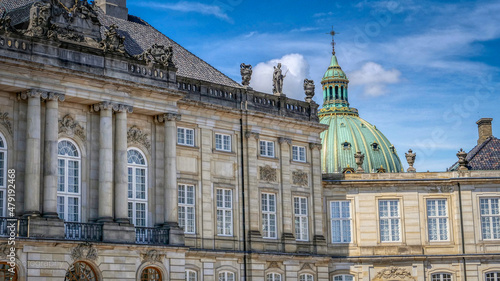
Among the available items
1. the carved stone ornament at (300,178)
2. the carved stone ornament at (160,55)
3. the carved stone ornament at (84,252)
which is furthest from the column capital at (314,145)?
the carved stone ornament at (84,252)

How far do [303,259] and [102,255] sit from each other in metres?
13.2

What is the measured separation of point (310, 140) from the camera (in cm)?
4659

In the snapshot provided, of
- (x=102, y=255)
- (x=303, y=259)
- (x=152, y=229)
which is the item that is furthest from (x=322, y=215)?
(x=102, y=255)

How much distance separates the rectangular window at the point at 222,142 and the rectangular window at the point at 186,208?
2774 mm

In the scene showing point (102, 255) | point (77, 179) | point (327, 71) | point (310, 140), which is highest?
point (327, 71)

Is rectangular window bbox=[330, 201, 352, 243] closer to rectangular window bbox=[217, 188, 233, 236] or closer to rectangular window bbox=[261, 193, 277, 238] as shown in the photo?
rectangular window bbox=[261, 193, 277, 238]

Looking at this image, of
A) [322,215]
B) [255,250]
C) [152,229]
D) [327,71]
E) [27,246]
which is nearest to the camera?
[27,246]

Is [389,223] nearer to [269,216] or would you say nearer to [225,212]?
[269,216]

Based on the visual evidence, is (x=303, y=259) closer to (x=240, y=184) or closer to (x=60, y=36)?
(x=240, y=184)

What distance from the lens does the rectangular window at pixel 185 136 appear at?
132 ft

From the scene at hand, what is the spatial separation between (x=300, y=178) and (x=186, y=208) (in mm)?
7786

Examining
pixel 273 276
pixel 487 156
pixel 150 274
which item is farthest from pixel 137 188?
pixel 487 156

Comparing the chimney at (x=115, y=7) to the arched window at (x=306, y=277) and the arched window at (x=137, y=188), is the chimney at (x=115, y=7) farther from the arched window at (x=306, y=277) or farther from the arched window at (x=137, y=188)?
the arched window at (x=306, y=277)

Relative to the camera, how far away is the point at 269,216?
144 ft
